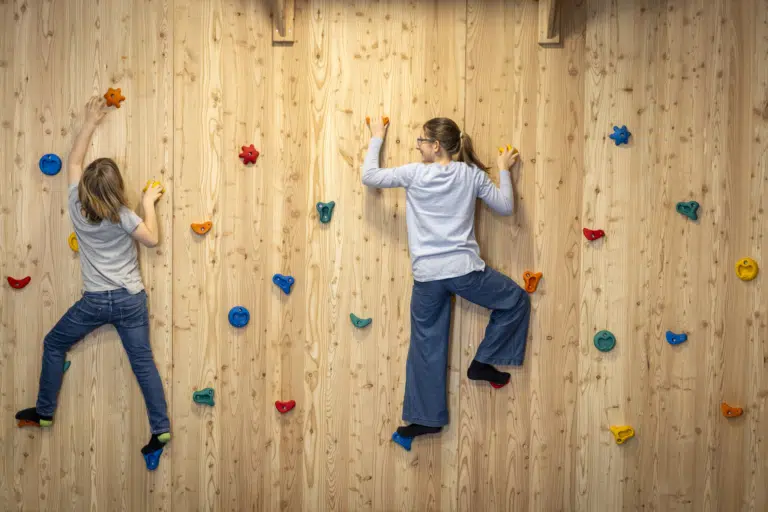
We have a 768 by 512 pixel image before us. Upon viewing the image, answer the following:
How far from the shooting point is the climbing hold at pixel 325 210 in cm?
366

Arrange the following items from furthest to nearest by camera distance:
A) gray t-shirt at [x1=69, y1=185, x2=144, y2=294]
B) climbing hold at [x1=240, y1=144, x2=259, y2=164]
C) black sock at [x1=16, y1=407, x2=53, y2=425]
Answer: climbing hold at [x1=240, y1=144, x2=259, y2=164], black sock at [x1=16, y1=407, x2=53, y2=425], gray t-shirt at [x1=69, y1=185, x2=144, y2=294]

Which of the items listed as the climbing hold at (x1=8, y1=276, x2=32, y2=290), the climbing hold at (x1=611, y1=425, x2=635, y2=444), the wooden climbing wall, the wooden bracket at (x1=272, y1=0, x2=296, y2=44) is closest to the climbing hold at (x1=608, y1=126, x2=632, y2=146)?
the wooden climbing wall

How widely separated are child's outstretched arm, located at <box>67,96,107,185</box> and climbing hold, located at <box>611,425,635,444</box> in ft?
9.80

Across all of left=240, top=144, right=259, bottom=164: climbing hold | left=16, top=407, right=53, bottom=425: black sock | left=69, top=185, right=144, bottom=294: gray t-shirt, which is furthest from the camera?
left=240, top=144, right=259, bottom=164: climbing hold

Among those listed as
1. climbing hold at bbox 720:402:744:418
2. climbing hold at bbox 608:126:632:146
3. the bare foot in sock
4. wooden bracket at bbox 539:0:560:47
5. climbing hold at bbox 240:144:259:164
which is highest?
wooden bracket at bbox 539:0:560:47

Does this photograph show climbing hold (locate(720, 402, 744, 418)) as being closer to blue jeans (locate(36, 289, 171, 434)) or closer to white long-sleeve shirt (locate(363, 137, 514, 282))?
white long-sleeve shirt (locate(363, 137, 514, 282))

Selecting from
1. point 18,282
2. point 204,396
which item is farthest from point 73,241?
point 204,396

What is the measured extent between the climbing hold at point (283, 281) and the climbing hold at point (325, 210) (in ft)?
1.15

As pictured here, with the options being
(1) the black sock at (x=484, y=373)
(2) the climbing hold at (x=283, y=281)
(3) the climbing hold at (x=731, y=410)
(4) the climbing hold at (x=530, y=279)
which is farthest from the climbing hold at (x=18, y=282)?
(3) the climbing hold at (x=731, y=410)

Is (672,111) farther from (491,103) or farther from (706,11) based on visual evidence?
(491,103)

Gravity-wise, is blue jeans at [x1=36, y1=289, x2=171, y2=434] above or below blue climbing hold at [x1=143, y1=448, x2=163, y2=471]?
above

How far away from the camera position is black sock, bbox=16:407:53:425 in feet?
11.6

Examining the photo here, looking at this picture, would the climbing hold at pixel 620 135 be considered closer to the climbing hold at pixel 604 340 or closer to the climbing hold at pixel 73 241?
the climbing hold at pixel 604 340

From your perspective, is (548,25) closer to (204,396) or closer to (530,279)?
(530,279)
